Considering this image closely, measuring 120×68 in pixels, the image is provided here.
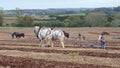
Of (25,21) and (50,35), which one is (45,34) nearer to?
(50,35)

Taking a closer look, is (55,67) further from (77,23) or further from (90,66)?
(77,23)

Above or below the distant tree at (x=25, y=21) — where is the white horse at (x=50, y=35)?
above

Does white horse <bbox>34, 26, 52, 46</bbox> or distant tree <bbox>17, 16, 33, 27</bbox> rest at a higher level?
white horse <bbox>34, 26, 52, 46</bbox>

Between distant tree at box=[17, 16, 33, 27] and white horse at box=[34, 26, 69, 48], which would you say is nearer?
white horse at box=[34, 26, 69, 48]

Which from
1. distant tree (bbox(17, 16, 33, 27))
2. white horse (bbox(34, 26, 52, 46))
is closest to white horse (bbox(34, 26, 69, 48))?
white horse (bbox(34, 26, 52, 46))

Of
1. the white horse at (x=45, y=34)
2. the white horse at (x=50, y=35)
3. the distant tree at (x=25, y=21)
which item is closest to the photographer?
the white horse at (x=50, y=35)

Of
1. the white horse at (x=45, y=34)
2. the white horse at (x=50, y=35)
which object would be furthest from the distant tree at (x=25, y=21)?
the white horse at (x=50, y=35)

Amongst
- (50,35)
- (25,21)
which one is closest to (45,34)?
(50,35)

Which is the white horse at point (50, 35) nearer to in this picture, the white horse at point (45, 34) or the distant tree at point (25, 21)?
the white horse at point (45, 34)

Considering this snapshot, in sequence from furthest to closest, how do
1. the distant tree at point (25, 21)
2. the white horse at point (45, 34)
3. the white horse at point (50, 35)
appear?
the distant tree at point (25, 21), the white horse at point (45, 34), the white horse at point (50, 35)

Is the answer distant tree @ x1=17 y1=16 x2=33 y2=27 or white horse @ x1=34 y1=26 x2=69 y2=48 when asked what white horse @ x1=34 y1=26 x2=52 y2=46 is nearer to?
white horse @ x1=34 y1=26 x2=69 y2=48

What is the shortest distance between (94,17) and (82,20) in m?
7.81

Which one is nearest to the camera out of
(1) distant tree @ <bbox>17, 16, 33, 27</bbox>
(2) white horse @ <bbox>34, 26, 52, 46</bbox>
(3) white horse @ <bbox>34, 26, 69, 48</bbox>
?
(3) white horse @ <bbox>34, 26, 69, 48</bbox>

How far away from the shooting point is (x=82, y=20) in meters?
167
